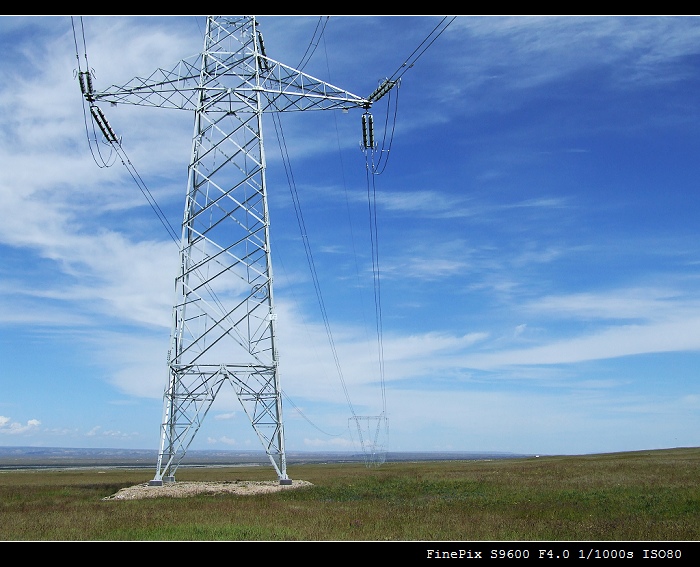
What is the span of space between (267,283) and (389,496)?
38.4 feet

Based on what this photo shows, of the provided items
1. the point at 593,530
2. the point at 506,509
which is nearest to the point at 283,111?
the point at 506,509

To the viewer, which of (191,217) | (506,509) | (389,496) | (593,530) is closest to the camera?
(593,530)

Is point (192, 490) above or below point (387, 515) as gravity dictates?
below

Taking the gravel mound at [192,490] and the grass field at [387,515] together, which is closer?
the grass field at [387,515]

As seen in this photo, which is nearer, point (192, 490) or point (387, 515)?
Answer: point (387, 515)

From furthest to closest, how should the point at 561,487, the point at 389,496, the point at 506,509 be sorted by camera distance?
the point at 561,487
the point at 389,496
the point at 506,509

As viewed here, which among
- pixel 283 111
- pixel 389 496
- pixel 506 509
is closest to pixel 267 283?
pixel 283 111

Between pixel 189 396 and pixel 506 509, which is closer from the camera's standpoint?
pixel 506 509

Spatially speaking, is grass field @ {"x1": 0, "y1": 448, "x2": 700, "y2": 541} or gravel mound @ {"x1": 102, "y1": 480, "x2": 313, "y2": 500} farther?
gravel mound @ {"x1": 102, "y1": 480, "x2": 313, "y2": 500}
